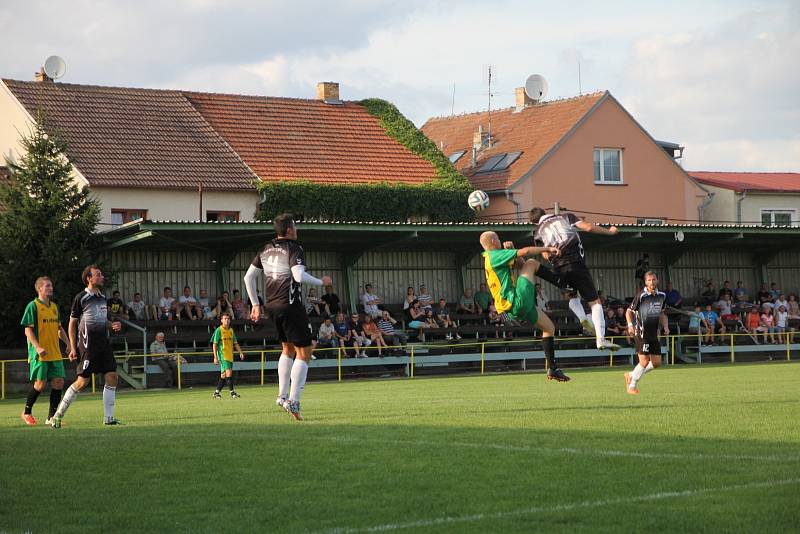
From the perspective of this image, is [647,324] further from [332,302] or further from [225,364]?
[332,302]

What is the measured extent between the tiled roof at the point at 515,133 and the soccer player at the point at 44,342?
3179 centimetres

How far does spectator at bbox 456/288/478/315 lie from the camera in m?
34.8

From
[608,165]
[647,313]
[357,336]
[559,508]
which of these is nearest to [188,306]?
[357,336]

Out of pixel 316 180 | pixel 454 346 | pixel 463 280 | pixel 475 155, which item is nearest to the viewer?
pixel 454 346

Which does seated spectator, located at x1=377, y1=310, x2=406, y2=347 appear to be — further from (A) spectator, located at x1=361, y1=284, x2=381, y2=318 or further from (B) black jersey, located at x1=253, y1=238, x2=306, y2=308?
(B) black jersey, located at x1=253, y1=238, x2=306, y2=308

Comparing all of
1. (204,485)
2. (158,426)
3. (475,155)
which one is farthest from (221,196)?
(204,485)

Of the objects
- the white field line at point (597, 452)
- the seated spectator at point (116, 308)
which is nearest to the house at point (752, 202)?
the seated spectator at point (116, 308)

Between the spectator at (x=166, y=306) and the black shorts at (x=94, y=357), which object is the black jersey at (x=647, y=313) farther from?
the spectator at (x=166, y=306)

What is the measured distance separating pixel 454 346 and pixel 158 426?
1922 cm

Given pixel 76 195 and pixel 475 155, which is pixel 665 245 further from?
pixel 76 195

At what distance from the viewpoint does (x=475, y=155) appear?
4916 cm

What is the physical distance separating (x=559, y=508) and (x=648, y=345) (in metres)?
10.3

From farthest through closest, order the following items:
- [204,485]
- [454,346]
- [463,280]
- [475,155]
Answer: [475,155] < [463,280] < [454,346] < [204,485]

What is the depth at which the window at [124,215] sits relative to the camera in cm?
3634
